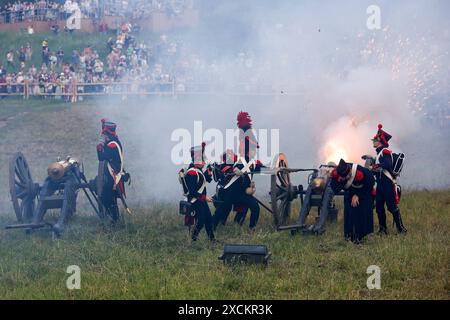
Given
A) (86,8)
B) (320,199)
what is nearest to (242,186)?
(320,199)

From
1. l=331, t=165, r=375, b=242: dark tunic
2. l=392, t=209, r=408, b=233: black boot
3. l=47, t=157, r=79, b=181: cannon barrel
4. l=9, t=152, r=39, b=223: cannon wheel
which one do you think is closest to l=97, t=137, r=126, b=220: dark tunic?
l=47, t=157, r=79, b=181: cannon barrel

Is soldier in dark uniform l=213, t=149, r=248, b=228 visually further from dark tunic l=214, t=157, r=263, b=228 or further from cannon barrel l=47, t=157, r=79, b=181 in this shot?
cannon barrel l=47, t=157, r=79, b=181

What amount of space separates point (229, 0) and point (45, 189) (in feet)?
24.9

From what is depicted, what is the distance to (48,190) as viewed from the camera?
10.3 metres

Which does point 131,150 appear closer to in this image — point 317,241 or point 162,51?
point 162,51

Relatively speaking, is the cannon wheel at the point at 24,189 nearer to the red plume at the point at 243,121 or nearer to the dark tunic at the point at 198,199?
the dark tunic at the point at 198,199

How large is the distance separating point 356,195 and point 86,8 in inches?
558

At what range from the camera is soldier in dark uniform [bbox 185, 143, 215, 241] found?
898 cm

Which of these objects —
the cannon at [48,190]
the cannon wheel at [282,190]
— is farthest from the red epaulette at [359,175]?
the cannon at [48,190]

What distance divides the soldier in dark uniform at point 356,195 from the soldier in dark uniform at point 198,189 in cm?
160

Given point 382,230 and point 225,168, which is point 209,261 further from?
point 382,230

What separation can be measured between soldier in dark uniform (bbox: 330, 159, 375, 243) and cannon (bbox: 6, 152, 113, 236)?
3.35 meters

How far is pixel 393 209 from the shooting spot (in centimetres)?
948
